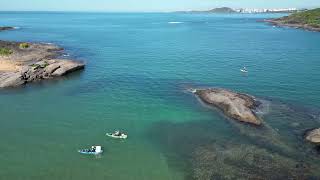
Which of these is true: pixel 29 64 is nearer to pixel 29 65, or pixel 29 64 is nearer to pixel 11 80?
pixel 29 65

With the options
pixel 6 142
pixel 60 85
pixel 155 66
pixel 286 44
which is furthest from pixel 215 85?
pixel 286 44

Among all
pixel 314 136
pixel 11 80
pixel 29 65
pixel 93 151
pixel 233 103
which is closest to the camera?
pixel 93 151

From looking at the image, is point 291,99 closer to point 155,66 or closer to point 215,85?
point 215,85

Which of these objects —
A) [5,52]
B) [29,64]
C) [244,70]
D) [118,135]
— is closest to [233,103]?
[118,135]

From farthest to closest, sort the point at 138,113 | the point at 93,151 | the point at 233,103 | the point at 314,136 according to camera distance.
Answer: the point at 138,113 < the point at 233,103 < the point at 314,136 < the point at 93,151

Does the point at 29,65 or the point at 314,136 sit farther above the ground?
the point at 29,65

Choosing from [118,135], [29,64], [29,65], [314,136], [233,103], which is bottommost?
[118,135]

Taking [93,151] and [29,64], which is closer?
[93,151]
